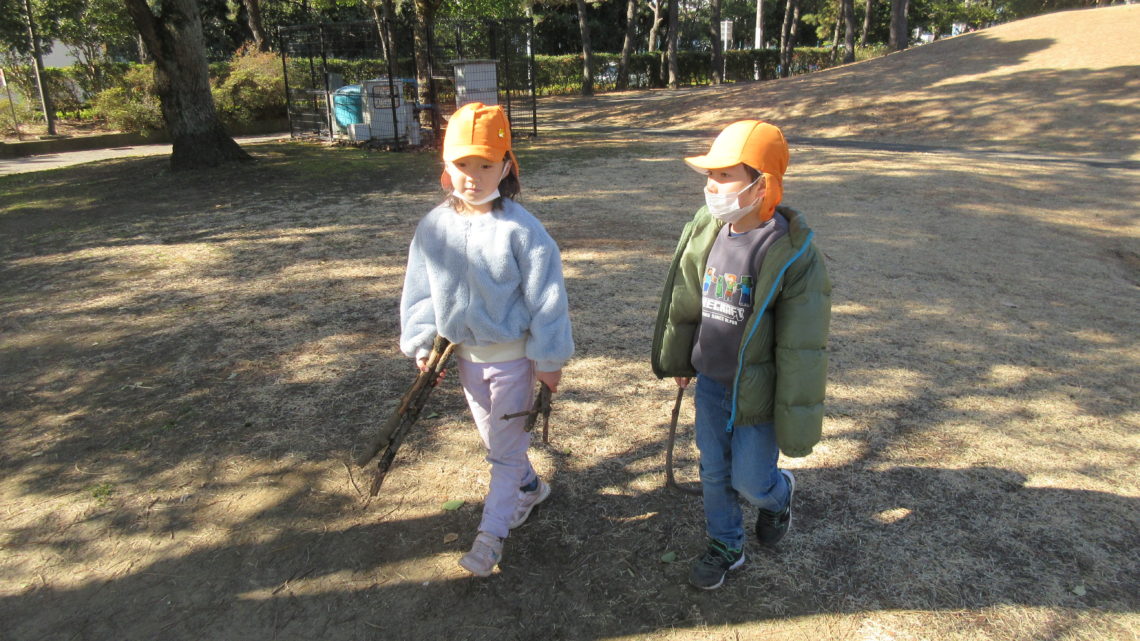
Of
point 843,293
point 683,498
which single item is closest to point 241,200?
point 843,293

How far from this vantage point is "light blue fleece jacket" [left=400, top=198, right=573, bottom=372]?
7.77ft

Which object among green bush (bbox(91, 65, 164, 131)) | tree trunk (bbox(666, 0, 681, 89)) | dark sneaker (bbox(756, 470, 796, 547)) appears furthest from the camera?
tree trunk (bbox(666, 0, 681, 89))

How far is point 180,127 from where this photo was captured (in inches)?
467

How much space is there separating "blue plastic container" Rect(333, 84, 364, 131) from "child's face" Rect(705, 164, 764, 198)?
14470mm

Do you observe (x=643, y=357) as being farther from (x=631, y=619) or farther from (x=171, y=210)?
(x=171, y=210)

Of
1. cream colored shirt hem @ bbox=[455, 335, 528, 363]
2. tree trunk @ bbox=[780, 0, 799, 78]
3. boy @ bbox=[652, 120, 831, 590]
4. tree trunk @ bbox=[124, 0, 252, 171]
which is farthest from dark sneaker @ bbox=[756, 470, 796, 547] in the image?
tree trunk @ bbox=[780, 0, 799, 78]

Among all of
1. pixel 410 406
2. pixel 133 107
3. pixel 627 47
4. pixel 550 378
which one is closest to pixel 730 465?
pixel 550 378

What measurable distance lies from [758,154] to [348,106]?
14927mm

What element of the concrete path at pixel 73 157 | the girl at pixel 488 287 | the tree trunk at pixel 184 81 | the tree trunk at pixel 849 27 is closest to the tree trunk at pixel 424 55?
the tree trunk at pixel 184 81

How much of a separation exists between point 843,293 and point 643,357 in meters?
2.14

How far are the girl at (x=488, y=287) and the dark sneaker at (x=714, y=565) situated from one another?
0.74 meters

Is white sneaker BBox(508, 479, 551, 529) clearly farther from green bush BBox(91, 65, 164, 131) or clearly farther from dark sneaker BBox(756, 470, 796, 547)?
green bush BBox(91, 65, 164, 131)

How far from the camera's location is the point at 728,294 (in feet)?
7.77

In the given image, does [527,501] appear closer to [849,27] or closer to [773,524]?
[773,524]
